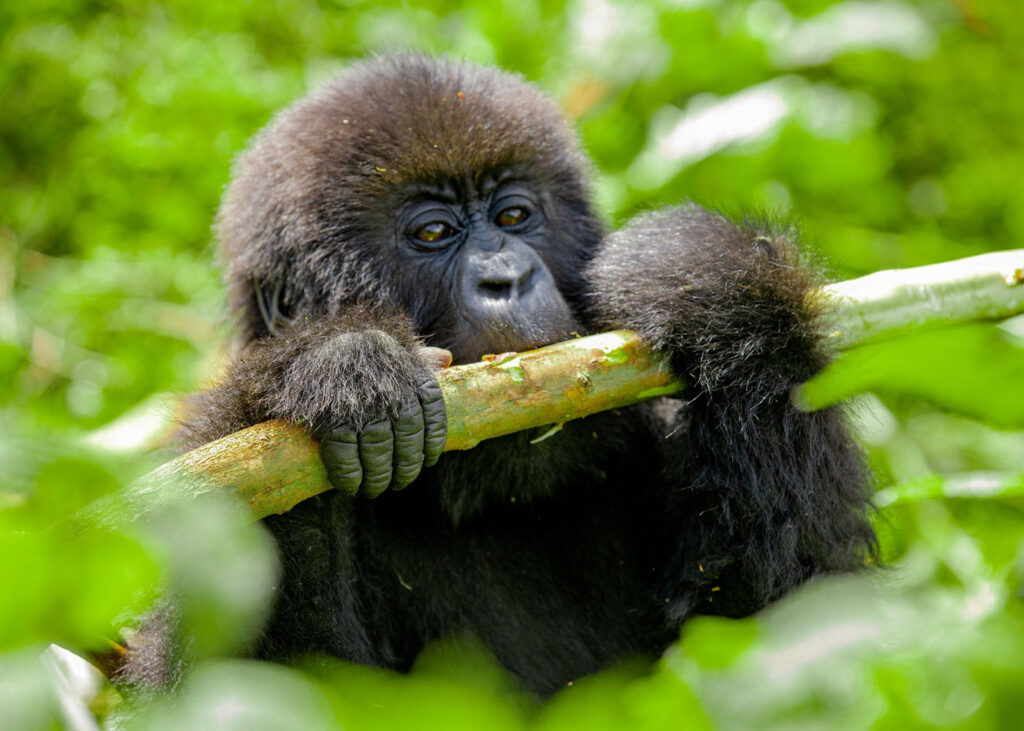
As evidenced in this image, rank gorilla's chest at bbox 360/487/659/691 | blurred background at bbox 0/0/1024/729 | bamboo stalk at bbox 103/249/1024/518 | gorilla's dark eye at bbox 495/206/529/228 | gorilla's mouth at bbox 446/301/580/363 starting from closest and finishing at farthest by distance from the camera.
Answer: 1. bamboo stalk at bbox 103/249/1024/518
2. gorilla's mouth at bbox 446/301/580/363
3. gorilla's chest at bbox 360/487/659/691
4. gorilla's dark eye at bbox 495/206/529/228
5. blurred background at bbox 0/0/1024/729

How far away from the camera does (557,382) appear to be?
2268mm

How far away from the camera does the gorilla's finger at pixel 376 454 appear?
2.06 m

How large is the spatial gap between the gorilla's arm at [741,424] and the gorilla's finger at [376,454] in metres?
0.76

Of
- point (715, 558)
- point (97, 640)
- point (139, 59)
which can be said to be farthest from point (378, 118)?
point (139, 59)

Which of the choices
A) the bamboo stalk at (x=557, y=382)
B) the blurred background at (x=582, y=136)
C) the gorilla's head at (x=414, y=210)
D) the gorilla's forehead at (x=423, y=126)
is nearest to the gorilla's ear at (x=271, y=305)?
the gorilla's head at (x=414, y=210)

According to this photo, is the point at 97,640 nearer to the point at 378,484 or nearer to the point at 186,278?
the point at 378,484

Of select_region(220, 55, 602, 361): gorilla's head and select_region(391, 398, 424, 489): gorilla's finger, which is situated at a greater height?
select_region(220, 55, 602, 361): gorilla's head

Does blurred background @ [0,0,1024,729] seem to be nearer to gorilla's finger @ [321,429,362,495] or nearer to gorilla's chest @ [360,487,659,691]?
gorilla's chest @ [360,487,659,691]

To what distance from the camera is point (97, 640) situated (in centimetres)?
78

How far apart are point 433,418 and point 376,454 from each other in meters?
0.14

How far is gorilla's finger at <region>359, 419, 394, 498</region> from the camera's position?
6.77 ft

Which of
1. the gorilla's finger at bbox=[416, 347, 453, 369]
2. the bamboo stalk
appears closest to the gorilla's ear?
the gorilla's finger at bbox=[416, 347, 453, 369]

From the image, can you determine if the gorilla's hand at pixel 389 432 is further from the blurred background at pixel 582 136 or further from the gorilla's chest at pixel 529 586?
the blurred background at pixel 582 136

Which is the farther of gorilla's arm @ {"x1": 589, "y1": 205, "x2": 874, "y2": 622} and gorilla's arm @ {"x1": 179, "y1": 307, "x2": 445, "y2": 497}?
gorilla's arm @ {"x1": 589, "y1": 205, "x2": 874, "y2": 622}
